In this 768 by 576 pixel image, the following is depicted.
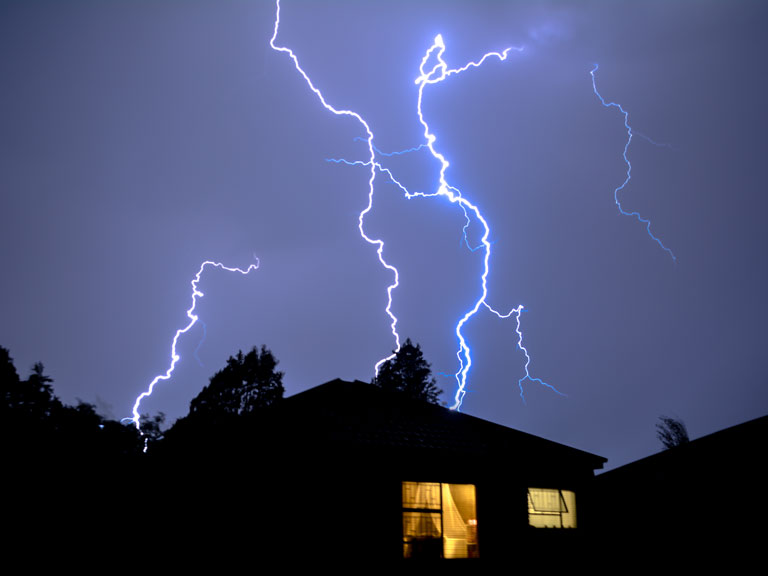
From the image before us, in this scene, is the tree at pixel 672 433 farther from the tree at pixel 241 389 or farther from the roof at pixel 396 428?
the tree at pixel 241 389

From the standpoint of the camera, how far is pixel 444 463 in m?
7.54

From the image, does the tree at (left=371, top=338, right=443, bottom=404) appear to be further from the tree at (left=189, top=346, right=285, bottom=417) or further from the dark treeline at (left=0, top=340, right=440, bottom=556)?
the dark treeline at (left=0, top=340, right=440, bottom=556)

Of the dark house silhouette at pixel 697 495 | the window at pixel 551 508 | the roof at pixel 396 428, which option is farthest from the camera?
the window at pixel 551 508

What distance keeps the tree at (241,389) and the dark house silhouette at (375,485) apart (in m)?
11.6

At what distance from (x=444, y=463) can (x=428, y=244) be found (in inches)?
2529

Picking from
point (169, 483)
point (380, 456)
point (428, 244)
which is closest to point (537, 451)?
point (380, 456)

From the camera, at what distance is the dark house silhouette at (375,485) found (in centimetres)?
669

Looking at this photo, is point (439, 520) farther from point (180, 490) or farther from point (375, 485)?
point (180, 490)

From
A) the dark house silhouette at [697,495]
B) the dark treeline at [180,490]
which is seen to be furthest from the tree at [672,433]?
the dark treeline at [180,490]

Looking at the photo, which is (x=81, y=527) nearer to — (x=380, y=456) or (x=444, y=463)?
(x=380, y=456)

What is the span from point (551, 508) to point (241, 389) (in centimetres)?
1473

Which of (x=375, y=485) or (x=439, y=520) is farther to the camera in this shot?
(x=439, y=520)

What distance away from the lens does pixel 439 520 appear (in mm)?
7340

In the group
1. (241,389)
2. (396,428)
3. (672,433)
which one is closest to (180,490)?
(396,428)
